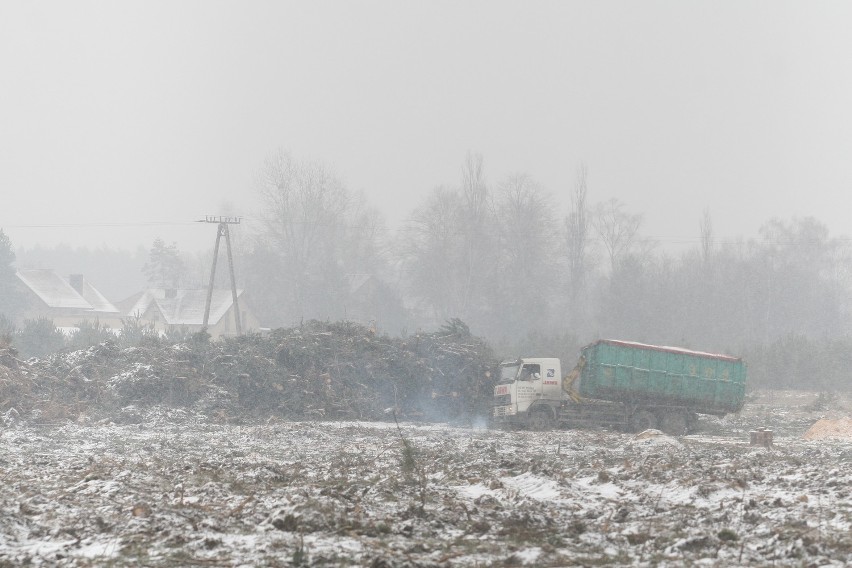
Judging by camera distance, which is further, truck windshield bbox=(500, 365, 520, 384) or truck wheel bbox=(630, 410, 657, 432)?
truck windshield bbox=(500, 365, 520, 384)

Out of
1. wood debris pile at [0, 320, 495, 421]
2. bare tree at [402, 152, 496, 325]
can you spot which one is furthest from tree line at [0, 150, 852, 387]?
wood debris pile at [0, 320, 495, 421]

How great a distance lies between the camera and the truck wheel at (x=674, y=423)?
28.5m

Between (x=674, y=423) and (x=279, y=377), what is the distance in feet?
40.8

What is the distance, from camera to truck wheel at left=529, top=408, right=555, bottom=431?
27.5 metres

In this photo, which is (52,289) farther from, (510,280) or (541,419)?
(541,419)

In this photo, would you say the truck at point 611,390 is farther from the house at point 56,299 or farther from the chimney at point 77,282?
the chimney at point 77,282

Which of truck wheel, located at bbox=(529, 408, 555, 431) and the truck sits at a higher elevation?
the truck

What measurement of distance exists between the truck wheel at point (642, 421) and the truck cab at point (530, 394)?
236cm

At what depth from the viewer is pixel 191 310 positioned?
92.7m

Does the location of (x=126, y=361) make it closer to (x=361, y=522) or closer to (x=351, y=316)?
(x=361, y=522)

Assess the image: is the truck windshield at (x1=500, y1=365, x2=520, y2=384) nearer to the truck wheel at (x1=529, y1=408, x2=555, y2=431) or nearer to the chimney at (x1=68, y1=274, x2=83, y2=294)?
the truck wheel at (x1=529, y1=408, x2=555, y2=431)

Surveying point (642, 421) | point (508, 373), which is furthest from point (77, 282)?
point (642, 421)

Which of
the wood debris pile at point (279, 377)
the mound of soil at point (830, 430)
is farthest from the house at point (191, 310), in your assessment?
the mound of soil at point (830, 430)

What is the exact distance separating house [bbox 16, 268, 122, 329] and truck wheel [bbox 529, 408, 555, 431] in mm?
64349
